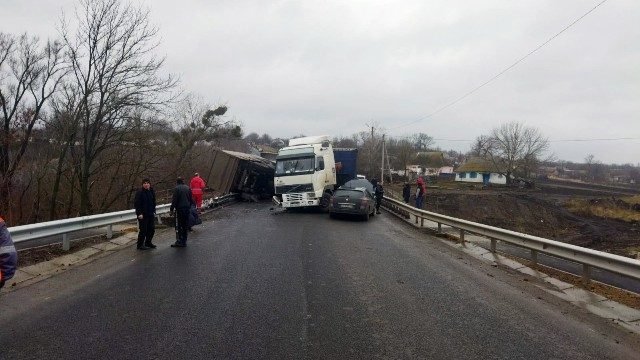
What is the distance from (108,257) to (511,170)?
249 ft

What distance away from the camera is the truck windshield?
20719 mm

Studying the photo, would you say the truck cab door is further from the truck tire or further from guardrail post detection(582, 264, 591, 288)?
guardrail post detection(582, 264, 591, 288)

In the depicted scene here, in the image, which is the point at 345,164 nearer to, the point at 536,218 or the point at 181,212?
the point at 181,212

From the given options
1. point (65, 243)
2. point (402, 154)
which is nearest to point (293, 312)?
point (65, 243)

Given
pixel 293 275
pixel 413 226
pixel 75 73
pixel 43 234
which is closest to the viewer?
pixel 293 275

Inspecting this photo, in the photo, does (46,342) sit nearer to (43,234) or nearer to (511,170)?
(43,234)

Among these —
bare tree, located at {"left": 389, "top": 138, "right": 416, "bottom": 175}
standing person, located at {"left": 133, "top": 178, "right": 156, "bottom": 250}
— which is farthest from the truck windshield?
bare tree, located at {"left": 389, "top": 138, "right": 416, "bottom": 175}

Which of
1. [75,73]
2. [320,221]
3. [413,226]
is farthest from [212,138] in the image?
[413,226]

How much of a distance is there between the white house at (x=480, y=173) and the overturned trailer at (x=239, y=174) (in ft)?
212

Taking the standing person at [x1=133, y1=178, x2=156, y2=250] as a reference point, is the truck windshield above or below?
above

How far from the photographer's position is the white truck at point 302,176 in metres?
20.4

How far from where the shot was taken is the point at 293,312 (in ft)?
18.5

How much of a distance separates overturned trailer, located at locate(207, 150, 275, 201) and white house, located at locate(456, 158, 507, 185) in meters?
64.5

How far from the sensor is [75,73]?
19781 mm
